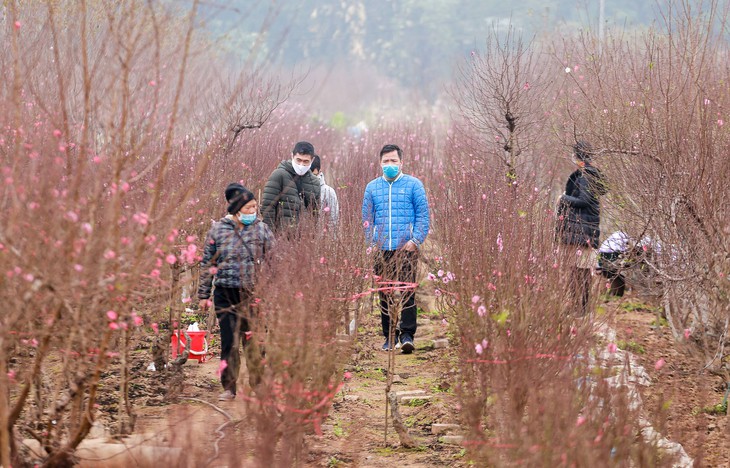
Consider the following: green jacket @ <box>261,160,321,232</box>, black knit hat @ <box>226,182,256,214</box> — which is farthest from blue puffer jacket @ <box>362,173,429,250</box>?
black knit hat @ <box>226,182,256,214</box>

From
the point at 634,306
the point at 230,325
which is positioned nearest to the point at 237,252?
the point at 230,325

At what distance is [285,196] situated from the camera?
30.0 ft

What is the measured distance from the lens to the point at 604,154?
909cm

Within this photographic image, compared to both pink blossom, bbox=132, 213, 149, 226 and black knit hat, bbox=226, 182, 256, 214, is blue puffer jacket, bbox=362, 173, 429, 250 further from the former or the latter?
pink blossom, bbox=132, 213, 149, 226

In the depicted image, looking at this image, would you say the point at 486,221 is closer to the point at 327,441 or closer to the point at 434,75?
the point at 327,441

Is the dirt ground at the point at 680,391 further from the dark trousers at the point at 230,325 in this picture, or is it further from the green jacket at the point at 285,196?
the green jacket at the point at 285,196

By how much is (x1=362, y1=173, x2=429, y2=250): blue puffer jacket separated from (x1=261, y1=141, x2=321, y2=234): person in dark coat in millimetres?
658

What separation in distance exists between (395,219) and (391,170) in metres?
0.45

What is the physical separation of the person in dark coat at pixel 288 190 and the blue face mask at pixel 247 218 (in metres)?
1.73

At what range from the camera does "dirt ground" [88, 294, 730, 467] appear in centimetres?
561

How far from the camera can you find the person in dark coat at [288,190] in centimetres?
902

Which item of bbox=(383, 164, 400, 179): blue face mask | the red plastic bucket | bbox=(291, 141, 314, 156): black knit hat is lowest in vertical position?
the red plastic bucket

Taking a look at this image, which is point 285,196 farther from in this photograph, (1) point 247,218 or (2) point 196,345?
(1) point 247,218

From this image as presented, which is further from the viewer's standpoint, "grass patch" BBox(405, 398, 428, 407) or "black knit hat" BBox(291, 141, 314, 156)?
"black knit hat" BBox(291, 141, 314, 156)
